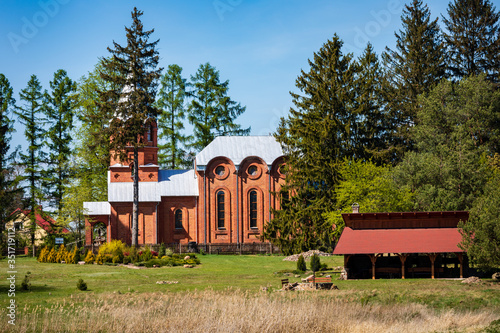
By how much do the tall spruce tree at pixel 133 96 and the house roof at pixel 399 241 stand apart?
20.7 metres

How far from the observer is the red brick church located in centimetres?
5022

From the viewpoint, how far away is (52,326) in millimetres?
15117

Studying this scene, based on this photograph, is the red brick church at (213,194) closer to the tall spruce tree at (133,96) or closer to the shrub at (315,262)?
the tall spruce tree at (133,96)

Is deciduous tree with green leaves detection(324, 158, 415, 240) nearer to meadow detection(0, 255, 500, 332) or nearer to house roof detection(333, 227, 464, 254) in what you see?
house roof detection(333, 227, 464, 254)

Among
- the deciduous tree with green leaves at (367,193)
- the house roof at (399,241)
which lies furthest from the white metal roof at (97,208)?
the house roof at (399,241)

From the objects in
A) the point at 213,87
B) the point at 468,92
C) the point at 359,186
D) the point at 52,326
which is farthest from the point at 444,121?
the point at 52,326

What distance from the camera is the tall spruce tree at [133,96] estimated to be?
148 feet

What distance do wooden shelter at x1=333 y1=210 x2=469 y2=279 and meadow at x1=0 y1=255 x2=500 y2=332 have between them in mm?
1673

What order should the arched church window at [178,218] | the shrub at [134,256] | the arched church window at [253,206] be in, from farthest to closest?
the arched church window at [253,206] < the arched church window at [178,218] < the shrub at [134,256]

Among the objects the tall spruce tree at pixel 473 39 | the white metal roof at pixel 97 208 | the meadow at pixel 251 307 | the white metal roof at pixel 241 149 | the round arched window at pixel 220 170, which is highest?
the tall spruce tree at pixel 473 39

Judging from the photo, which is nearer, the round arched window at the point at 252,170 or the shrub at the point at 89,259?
the shrub at the point at 89,259

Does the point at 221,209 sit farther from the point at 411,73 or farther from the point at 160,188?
the point at 411,73

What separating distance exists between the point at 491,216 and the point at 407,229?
6060mm

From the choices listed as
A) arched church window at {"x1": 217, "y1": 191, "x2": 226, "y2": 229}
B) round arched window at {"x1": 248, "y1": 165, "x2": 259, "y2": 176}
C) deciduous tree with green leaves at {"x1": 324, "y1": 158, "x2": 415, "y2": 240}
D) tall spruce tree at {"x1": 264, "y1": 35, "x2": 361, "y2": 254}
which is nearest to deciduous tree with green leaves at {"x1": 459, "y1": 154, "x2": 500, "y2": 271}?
deciduous tree with green leaves at {"x1": 324, "y1": 158, "x2": 415, "y2": 240}
